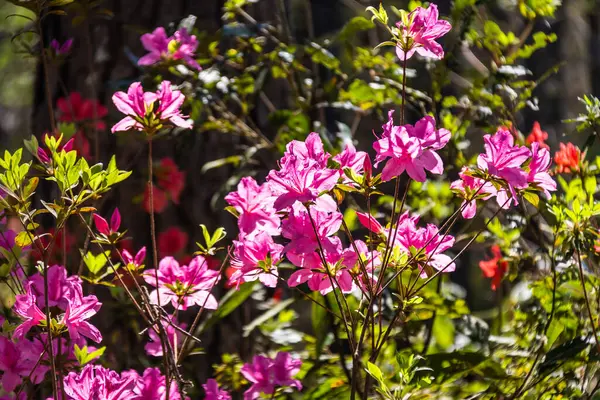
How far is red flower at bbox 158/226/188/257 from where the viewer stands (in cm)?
219

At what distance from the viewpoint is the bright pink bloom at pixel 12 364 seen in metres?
1.24

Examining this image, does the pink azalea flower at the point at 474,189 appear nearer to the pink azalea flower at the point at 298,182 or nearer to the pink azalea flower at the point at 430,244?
the pink azalea flower at the point at 430,244

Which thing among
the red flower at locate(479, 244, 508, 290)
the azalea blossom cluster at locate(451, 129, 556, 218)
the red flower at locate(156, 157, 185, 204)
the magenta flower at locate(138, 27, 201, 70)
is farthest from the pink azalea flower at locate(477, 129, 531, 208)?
the red flower at locate(156, 157, 185, 204)

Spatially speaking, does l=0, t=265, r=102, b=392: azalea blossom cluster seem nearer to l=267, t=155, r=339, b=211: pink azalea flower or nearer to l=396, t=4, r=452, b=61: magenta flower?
l=267, t=155, r=339, b=211: pink azalea flower

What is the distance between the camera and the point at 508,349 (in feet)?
5.32

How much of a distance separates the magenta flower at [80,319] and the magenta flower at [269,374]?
377 mm

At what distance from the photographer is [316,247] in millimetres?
1097

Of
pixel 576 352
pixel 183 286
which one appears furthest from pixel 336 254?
pixel 576 352

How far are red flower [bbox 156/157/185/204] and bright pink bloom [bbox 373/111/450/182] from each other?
118cm

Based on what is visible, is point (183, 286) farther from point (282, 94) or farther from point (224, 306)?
point (282, 94)

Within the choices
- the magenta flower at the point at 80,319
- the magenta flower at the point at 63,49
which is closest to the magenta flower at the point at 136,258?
the magenta flower at the point at 80,319

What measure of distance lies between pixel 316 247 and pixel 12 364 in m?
0.52

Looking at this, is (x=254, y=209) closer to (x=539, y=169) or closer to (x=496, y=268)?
(x=539, y=169)

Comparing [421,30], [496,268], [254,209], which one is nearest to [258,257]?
[254,209]
